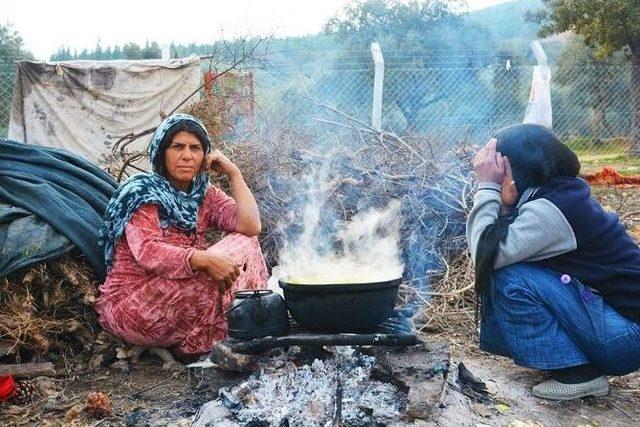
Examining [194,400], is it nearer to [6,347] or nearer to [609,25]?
[6,347]

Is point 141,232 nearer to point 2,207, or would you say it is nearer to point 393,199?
point 2,207

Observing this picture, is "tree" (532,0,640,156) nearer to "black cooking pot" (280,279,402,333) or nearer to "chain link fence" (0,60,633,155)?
"chain link fence" (0,60,633,155)

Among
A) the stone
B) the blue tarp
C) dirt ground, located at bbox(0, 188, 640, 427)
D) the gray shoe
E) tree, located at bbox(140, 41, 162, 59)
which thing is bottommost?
dirt ground, located at bbox(0, 188, 640, 427)

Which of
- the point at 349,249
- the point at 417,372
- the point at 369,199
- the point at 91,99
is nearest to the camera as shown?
the point at 417,372

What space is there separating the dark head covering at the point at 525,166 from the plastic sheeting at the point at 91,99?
298 inches

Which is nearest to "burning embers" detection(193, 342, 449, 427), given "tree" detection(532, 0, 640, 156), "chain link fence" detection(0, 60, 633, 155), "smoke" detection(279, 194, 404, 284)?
"smoke" detection(279, 194, 404, 284)

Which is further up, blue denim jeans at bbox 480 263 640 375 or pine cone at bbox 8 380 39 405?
blue denim jeans at bbox 480 263 640 375

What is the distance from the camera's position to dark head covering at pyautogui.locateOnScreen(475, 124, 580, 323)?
10.4ft

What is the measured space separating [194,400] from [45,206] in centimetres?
161

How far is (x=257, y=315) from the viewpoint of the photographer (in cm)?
302

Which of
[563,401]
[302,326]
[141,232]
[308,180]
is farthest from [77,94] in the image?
[563,401]

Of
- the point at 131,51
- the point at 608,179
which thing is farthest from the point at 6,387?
the point at 131,51

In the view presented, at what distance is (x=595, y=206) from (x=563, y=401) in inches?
40.9

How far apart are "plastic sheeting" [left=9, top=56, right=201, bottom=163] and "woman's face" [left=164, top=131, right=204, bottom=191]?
6.44 metres
